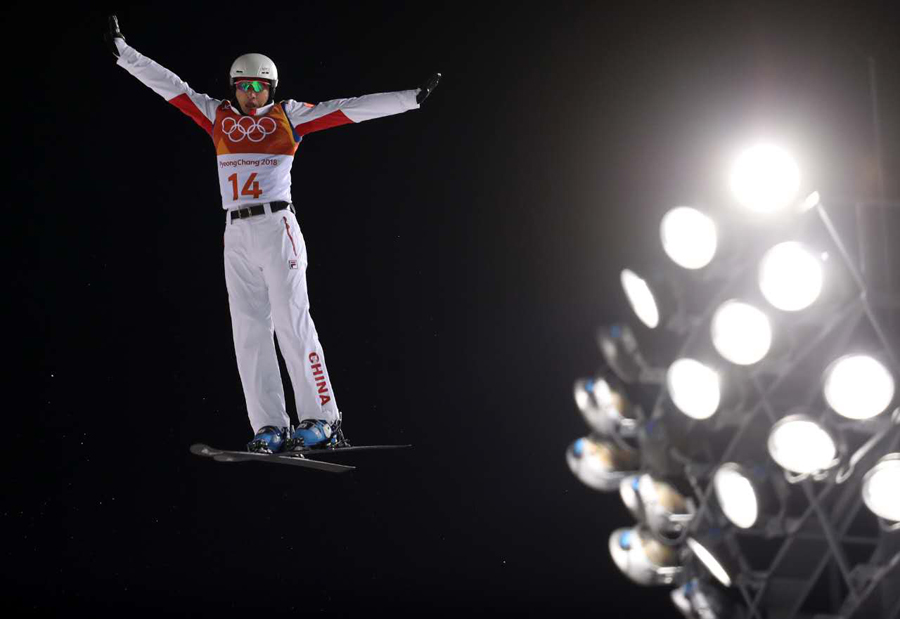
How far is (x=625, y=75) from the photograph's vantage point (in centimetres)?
540

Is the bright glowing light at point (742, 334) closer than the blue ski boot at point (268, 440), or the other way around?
the bright glowing light at point (742, 334)

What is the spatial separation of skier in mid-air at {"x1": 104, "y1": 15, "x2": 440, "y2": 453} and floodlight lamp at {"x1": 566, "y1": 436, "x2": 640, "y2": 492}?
0.96 meters

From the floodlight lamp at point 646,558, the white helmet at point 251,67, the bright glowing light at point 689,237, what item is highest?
the white helmet at point 251,67

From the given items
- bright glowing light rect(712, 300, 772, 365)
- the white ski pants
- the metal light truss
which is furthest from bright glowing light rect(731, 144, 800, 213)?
the white ski pants

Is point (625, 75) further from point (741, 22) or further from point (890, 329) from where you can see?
point (890, 329)

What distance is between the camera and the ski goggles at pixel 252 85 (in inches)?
172

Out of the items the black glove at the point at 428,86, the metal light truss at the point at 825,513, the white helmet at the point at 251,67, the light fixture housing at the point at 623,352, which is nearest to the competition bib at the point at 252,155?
the white helmet at the point at 251,67

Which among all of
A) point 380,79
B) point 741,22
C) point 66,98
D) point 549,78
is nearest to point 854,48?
point 741,22

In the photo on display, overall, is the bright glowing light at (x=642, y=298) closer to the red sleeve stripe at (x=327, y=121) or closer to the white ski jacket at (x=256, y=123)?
the white ski jacket at (x=256, y=123)

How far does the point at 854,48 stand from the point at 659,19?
126cm

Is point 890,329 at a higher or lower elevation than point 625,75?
lower

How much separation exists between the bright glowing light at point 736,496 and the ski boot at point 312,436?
54.6 inches

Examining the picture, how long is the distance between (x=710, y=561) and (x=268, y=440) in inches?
64.5

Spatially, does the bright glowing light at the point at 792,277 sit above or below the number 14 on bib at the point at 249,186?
below
